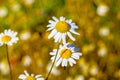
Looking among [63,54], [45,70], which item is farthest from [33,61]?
[63,54]

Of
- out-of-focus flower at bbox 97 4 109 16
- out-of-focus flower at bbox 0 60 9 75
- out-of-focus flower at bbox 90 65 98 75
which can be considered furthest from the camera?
out-of-focus flower at bbox 97 4 109 16

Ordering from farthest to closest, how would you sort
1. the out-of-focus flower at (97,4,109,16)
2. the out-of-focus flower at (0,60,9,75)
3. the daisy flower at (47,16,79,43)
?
the out-of-focus flower at (97,4,109,16) < the out-of-focus flower at (0,60,9,75) < the daisy flower at (47,16,79,43)

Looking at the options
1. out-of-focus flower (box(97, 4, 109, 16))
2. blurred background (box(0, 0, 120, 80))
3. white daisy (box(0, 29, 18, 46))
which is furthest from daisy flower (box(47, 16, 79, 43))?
out-of-focus flower (box(97, 4, 109, 16))

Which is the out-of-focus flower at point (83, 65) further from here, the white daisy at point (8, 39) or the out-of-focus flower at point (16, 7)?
the white daisy at point (8, 39)

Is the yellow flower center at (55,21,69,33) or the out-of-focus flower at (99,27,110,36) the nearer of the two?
the yellow flower center at (55,21,69,33)

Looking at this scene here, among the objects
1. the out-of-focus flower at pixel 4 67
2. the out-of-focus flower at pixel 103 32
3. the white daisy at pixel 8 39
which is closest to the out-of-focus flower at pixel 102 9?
the out-of-focus flower at pixel 103 32

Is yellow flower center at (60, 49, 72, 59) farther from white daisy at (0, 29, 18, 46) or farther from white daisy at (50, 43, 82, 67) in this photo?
white daisy at (0, 29, 18, 46)

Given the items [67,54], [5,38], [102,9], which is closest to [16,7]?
[102,9]

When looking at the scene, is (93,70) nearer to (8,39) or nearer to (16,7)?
(16,7)
